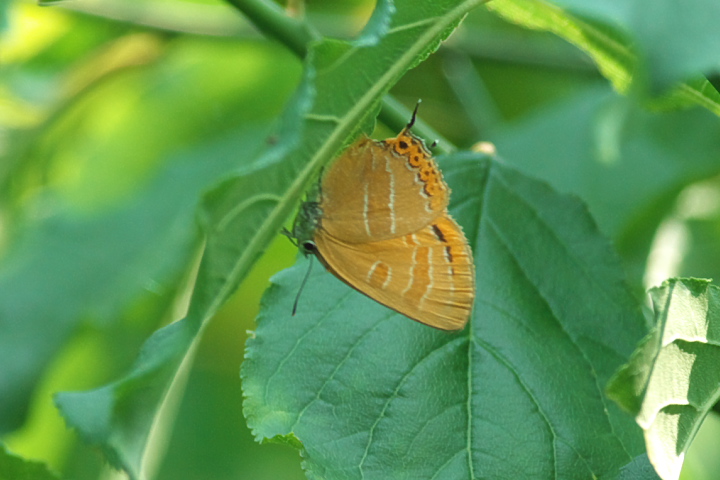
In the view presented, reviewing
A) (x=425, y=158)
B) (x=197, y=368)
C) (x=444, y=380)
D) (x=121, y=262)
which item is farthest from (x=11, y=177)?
(x=444, y=380)

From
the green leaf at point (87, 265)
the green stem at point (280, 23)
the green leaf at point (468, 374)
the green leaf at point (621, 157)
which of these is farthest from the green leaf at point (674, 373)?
the green leaf at point (87, 265)

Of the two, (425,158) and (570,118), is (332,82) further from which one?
(570,118)

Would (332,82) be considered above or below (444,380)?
above

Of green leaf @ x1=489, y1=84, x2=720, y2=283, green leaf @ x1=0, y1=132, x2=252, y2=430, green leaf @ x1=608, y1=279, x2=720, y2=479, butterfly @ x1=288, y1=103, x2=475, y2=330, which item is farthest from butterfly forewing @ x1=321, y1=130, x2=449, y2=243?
green leaf @ x1=489, y1=84, x2=720, y2=283

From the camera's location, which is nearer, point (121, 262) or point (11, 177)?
point (121, 262)

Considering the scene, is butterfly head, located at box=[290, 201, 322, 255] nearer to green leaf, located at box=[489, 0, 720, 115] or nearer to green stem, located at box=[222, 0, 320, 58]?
green stem, located at box=[222, 0, 320, 58]

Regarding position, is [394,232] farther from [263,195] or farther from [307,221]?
[263,195]
